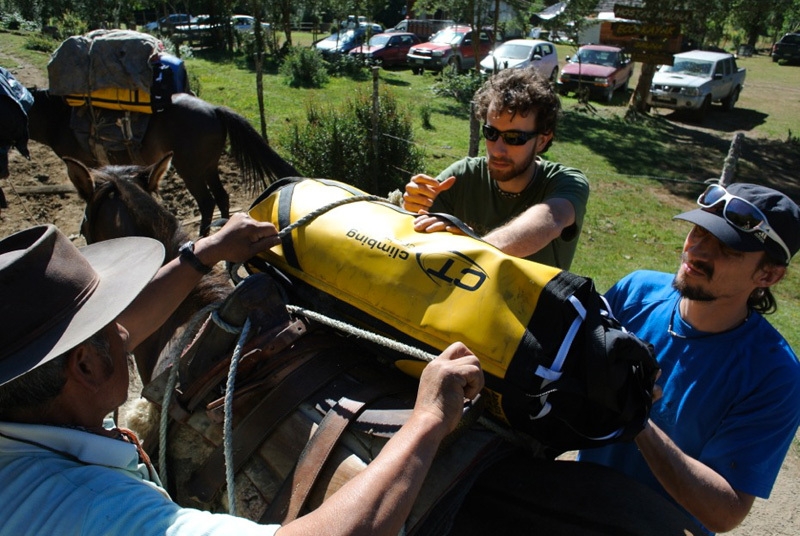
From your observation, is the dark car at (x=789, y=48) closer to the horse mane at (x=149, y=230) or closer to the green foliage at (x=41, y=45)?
the green foliage at (x=41, y=45)

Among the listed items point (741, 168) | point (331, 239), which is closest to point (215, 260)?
point (331, 239)

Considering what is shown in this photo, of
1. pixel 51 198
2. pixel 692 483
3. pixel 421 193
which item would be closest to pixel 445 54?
pixel 51 198

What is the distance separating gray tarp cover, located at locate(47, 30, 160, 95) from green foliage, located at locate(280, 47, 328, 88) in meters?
10.6

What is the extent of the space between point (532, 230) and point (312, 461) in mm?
1148

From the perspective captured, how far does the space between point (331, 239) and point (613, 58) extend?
2036 centimetres

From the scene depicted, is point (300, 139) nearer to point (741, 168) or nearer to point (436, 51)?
point (741, 168)

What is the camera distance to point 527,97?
233 centimetres

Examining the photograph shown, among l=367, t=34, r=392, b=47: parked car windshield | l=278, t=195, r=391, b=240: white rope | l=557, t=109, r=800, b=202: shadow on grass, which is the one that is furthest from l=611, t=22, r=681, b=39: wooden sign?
l=278, t=195, r=391, b=240: white rope

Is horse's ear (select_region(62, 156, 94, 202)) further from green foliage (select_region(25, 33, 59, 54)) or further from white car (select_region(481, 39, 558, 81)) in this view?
white car (select_region(481, 39, 558, 81))

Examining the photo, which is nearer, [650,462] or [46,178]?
[650,462]

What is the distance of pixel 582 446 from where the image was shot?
1.34 metres

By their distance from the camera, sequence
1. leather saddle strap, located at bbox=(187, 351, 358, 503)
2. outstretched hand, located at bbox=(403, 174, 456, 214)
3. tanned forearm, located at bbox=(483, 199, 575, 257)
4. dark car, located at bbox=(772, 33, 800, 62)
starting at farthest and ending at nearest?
dark car, located at bbox=(772, 33, 800, 62) → outstretched hand, located at bbox=(403, 174, 456, 214) → tanned forearm, located at bbox=(483, 199, 575, 257) → leather saddle strap, located at bbox=(187, 351, 358, 503)

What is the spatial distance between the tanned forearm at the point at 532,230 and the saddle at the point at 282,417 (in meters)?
0.65

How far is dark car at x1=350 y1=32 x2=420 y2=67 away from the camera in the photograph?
72.2ft
